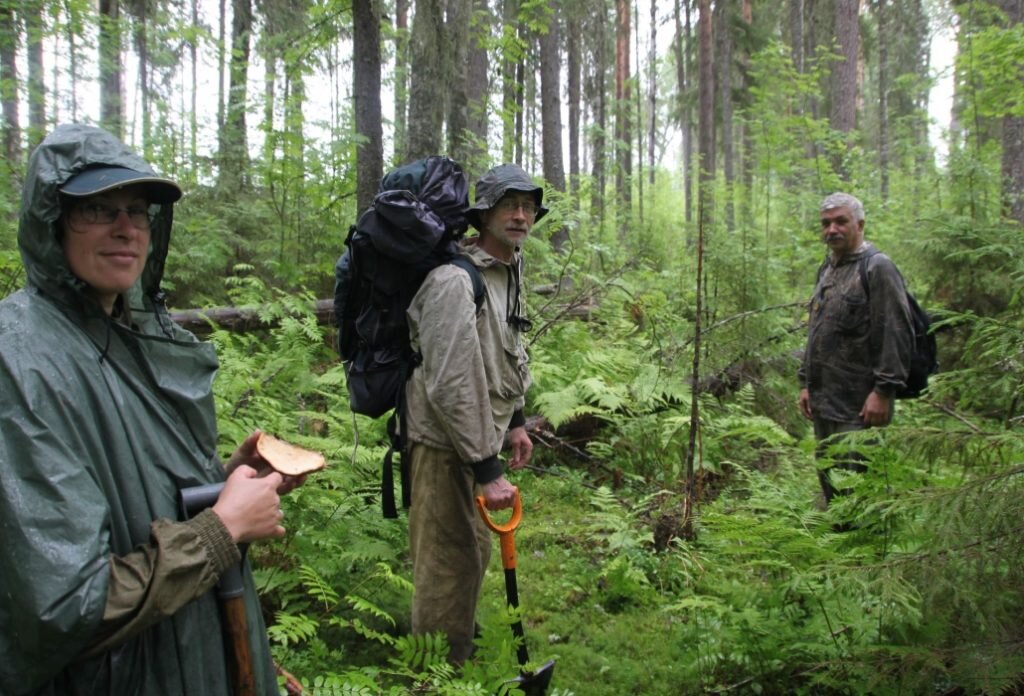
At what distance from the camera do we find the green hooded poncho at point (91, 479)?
1.32 metres

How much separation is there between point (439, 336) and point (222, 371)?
9.41ft

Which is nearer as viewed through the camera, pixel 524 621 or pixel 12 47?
pixel 524 621

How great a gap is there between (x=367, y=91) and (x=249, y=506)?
669cm

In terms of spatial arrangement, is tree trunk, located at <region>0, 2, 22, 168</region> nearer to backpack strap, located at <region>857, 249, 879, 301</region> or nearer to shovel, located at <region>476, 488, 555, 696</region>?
shovel, located at <region>476, 488, 555, 696</region>

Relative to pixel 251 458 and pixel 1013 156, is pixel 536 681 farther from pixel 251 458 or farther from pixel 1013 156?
pixel 1013 156

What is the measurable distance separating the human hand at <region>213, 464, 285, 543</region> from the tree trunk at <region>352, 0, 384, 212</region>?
6.29 metres

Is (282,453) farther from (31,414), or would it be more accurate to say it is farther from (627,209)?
(627,209)

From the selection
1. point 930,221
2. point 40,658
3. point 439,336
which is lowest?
point 40,658

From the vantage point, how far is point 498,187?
3.54 metres

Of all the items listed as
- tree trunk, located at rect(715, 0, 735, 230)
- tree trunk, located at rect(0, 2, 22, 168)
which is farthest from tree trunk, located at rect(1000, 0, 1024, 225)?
tree trunk, located at rect(0, 2, 22, 168)

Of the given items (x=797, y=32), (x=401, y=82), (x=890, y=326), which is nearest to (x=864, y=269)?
(x=890, y=326)

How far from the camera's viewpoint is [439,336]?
10.4ft

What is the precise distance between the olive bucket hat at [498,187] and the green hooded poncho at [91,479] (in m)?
2.01

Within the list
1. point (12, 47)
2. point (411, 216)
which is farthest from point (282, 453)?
point (12, 47)
